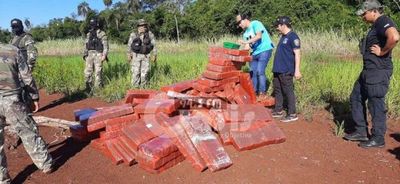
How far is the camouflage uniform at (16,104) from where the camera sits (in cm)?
362

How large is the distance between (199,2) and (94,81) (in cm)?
1821

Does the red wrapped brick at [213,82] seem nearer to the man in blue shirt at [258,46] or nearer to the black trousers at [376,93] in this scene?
the man in blue shirt at [258,46]

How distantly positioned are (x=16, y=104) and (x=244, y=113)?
7.61ft

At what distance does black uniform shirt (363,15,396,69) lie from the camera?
4.11m

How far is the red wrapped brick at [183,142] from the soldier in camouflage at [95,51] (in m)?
4.03

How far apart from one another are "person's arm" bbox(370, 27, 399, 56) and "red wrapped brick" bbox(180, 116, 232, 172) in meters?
1.89

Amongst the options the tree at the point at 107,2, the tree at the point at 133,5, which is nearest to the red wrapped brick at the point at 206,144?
the tree at the point at 133,5

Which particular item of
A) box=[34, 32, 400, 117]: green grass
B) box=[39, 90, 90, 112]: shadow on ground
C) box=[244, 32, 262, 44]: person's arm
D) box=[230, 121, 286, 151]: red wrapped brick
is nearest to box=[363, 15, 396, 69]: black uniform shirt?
box=[230, 121, 286, 151]: red wrapped brick

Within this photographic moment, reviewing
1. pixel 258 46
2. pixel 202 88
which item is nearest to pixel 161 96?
pixel 202 88

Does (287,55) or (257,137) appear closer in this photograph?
(257,137)

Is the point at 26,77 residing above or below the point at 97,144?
above

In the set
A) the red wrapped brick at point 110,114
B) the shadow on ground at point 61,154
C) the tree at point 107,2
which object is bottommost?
the shadow on ground at point 61,154

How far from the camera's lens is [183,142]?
160 inches

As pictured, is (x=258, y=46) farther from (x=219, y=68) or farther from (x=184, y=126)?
(x=184, y=126)
